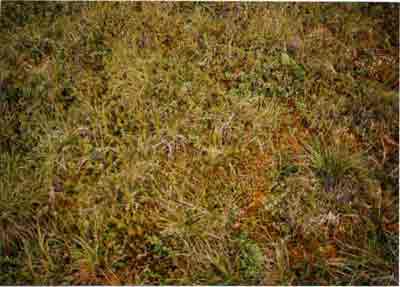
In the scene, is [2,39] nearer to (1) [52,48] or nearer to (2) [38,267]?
(1) [52,48]

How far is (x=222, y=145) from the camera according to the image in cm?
263

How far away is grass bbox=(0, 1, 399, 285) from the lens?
97.3 inches

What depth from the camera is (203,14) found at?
9.33ft

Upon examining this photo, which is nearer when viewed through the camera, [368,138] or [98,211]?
[98,211]

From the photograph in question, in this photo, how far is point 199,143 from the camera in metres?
2.62

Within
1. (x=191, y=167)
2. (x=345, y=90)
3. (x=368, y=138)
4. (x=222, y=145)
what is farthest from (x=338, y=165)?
(x=191, y=167)

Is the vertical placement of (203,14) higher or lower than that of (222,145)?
higher

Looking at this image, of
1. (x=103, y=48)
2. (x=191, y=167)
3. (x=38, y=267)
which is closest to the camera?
(x=38, y=267)

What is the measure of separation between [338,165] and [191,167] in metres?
0.87

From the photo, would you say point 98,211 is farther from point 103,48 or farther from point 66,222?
point 103,48

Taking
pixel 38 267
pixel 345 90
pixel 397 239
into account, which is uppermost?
pixel 345 90

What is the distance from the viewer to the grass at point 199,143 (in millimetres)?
2471

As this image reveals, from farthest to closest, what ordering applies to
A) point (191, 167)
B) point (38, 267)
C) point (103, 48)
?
point (103, 48)
point (191, 167)
point (38, 267)

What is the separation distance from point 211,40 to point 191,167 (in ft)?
2.73
